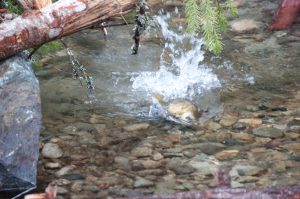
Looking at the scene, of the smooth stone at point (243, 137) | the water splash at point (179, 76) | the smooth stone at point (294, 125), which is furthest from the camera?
the water splash at point (179, 76)

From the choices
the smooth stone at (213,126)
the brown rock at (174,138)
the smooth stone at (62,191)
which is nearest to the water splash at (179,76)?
the smooth stone at (213,126)

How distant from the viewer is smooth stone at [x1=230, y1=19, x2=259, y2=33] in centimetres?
724

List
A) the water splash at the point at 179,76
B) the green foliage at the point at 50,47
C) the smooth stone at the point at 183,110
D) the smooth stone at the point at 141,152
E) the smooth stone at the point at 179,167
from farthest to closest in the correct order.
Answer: the green foliage at the point at 50,47 < the water splash at the point at 179,76 < the smooth stone at the point at 183,110 < the smooth stone at the point at 141,152 < the smooth stone at the point at 179,167

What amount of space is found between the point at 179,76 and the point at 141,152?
1768 mm

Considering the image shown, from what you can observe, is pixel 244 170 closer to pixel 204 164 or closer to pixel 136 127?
pixel 204 164

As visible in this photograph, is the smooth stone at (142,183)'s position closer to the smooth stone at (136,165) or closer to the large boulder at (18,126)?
the smooth stone at (136,165)

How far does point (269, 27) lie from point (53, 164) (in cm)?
417

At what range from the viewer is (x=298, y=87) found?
548 cm

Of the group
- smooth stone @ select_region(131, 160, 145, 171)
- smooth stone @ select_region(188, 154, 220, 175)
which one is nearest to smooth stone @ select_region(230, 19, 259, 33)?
smooth stone @ select_region(188, 154, 220, 175)

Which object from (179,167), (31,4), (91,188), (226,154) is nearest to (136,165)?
(179,167)

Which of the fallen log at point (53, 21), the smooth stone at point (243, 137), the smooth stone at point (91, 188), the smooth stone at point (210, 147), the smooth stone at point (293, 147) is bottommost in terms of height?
the smooth stone at point (293, 147)

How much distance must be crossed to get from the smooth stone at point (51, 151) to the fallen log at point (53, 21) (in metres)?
0.84

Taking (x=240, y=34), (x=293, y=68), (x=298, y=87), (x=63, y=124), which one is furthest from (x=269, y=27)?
(x=63, y=124)

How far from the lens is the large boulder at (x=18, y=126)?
370 cm
